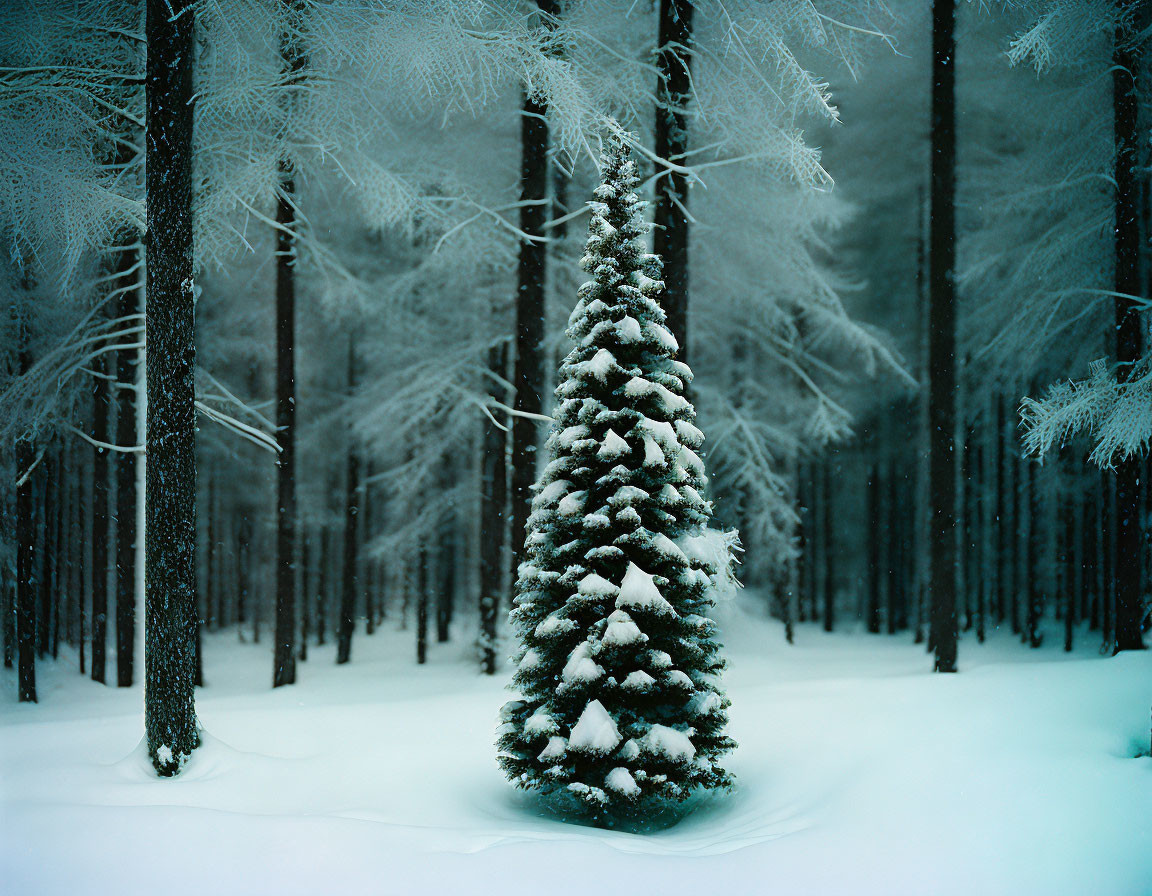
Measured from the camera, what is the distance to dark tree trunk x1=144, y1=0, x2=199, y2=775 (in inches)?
258

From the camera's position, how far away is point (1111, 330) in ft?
37.4

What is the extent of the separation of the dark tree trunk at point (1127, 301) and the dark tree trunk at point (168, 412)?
10623mm

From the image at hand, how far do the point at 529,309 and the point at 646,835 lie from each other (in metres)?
7.10

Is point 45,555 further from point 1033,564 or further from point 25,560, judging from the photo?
point 1033,564

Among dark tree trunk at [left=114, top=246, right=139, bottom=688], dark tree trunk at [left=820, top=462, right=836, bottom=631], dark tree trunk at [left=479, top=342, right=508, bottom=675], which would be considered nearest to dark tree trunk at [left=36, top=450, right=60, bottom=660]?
dark tree trunk at [left=114, top=246, right=139, bottom=688]

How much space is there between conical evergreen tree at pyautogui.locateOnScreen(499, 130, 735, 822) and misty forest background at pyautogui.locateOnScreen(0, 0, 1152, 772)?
94.0 inches

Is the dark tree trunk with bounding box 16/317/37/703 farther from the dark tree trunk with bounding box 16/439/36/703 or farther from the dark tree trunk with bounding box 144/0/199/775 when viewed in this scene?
the dark tree trunk with bounding box 144/0/199/775

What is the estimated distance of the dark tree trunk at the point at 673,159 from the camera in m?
9.38

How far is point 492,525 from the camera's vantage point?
13031 millimetres

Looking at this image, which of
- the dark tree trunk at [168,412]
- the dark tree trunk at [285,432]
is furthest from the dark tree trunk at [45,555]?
the dark tree trunk at [168,412]

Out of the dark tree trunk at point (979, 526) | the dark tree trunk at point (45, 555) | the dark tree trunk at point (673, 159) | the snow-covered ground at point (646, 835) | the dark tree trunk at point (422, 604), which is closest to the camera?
the snow-covered ground at point (646, 835)

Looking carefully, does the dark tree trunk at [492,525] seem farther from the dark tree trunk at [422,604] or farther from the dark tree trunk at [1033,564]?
the dark tree trunk at [1033,564]

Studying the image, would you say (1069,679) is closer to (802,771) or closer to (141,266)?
(802,771)

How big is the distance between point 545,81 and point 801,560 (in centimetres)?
1479
